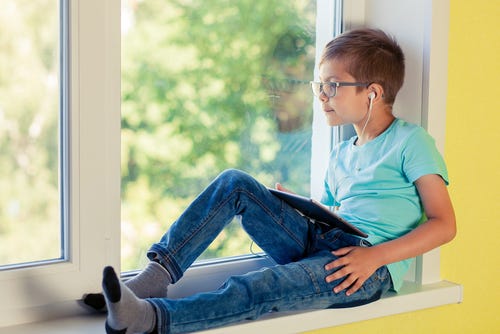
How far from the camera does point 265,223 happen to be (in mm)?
1492

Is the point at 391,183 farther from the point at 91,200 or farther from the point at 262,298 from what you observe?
the point at 91,200

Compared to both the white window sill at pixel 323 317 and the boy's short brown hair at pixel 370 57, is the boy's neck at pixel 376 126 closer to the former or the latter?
the boy's short brown hair at pixel 370 57

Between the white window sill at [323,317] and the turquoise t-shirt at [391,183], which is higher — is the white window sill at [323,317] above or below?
below

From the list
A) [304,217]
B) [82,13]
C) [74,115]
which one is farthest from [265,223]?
[82,13]

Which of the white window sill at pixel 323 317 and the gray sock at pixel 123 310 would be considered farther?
the white window sill at pixel 323 317

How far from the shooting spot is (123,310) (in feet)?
3.77

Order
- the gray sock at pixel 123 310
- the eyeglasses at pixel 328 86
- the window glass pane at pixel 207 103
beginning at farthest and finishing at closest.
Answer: the eyeglasses at pixel 328 86, the window glass pane at pixel 207 103, the gray sock at pixel 123 310

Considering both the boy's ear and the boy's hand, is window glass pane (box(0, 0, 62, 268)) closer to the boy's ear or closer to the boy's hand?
the boy's hand

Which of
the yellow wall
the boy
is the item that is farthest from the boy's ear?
the yellow wall

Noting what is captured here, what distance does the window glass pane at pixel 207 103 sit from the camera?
1.47 meters

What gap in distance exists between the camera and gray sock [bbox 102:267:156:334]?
113 centimetres

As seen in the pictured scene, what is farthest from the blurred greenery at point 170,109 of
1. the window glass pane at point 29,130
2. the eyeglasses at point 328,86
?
the eyeglasses at point 328,86

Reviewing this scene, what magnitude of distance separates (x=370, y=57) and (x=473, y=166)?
0.46 m

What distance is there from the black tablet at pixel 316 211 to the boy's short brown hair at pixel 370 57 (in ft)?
1.08
